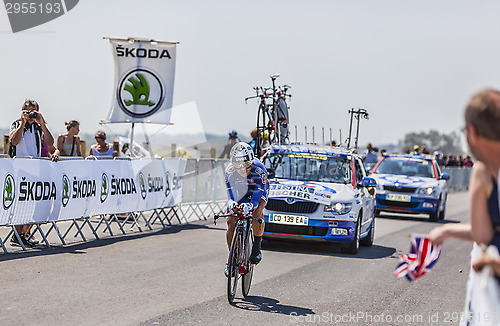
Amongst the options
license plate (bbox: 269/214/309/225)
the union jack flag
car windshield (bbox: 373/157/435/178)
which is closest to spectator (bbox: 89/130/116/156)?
license plate (bbox: 269/214/309/225)

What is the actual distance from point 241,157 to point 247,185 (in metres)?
0.40

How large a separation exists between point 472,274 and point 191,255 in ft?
29.8

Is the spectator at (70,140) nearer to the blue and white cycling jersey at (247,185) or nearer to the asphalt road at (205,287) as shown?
the asphalt road at (205,287)

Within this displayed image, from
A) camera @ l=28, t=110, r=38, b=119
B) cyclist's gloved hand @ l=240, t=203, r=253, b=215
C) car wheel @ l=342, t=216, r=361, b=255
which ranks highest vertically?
camera @ l=28, t=110, r=38, b=119

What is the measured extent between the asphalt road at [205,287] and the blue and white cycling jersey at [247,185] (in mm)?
1157

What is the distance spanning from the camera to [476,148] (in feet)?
13.8

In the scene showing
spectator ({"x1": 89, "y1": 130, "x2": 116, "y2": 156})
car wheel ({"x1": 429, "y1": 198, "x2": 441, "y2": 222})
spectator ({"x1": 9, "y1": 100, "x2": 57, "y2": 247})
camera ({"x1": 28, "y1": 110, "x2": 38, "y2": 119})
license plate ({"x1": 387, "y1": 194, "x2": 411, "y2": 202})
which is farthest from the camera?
license plate ({"x1": 387, "y1": 194, "x2": 411, "y2": 202})

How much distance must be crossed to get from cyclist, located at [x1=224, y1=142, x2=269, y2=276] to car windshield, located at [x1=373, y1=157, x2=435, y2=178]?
16.0 metres

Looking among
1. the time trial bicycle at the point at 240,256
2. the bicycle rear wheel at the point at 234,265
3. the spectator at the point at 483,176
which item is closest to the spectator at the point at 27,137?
the time trial bicycle at the point at 240,256

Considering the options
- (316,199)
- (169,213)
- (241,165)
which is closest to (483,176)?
(241,165)

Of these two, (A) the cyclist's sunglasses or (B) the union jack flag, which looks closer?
(B) the union jack flag

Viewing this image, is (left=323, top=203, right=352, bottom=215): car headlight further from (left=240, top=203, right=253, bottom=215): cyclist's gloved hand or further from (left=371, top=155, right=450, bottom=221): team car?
(left=371, top=155, right=450, bottom=221): team car

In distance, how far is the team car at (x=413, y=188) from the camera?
77.7 feet

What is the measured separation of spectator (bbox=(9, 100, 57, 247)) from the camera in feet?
43.3
